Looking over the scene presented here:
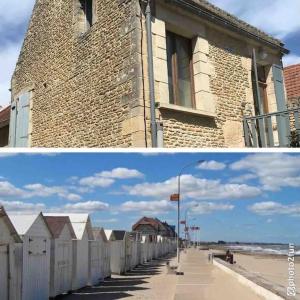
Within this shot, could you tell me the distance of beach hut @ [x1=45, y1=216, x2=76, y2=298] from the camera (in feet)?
27.5

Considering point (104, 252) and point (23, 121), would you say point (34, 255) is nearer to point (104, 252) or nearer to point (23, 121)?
point (104, 252)

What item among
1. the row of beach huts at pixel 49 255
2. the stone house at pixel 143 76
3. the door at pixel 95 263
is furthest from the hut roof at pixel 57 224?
the stone house at pixel 143 76

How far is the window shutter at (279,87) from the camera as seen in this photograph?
15820 millimetres

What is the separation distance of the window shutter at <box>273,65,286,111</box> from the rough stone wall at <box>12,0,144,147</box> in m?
6.01

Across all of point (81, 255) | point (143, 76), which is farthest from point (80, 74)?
point (81, 255)

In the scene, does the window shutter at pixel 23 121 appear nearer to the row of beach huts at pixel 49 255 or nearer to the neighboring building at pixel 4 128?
the neighboring building at pixel 4 128

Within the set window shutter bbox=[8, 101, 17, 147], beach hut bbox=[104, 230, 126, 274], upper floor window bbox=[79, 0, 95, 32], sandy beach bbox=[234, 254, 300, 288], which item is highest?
upper floor window bbox=[79, 0, 95, 32]

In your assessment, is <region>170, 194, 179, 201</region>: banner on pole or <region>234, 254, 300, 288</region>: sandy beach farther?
<region>234, 254, 300, 288</region>: sandy beach

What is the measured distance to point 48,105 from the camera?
15.4m

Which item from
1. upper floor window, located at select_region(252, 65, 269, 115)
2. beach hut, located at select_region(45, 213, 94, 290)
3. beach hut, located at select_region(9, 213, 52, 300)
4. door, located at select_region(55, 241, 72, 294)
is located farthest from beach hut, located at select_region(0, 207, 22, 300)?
upper floor window, located at select_region(252, 65, 269, 115)

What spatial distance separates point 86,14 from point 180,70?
11.5 feet

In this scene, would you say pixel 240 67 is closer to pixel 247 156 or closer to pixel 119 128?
pixel 119 128

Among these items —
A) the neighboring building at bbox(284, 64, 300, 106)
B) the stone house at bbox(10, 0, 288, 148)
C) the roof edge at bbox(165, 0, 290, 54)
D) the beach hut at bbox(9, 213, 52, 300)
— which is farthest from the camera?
the neighboring building at bbox(284, 64, 300, 106)

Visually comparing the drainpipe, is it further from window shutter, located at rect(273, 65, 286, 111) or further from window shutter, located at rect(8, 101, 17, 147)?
window shutter, located at rect(8, 101, 17, 147)
